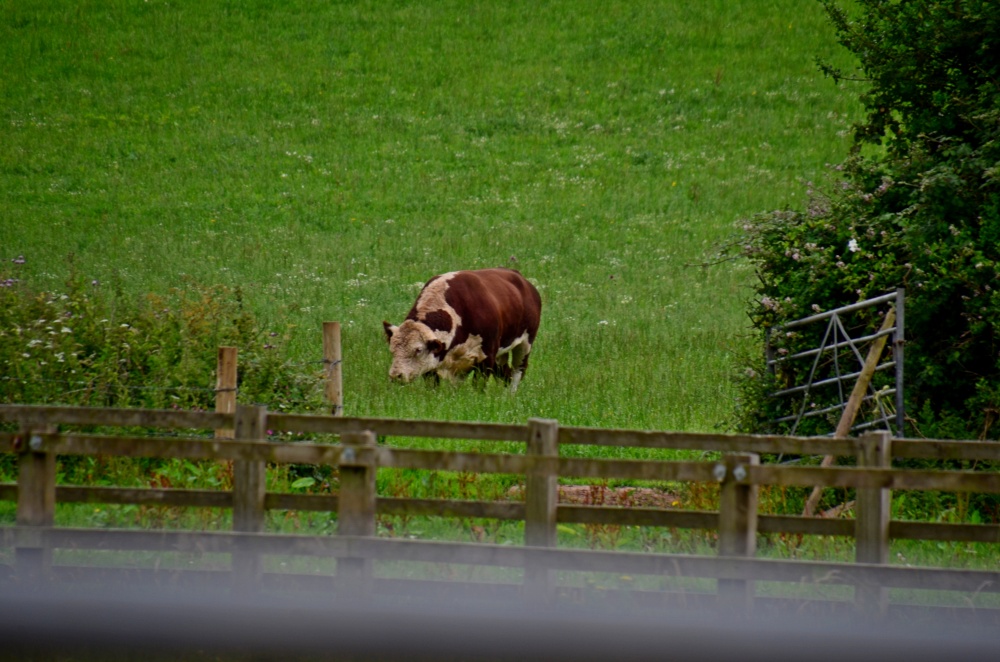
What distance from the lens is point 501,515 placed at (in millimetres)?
7867

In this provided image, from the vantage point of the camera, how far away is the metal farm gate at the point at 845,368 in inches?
465

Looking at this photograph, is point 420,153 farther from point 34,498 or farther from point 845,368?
point 34,498

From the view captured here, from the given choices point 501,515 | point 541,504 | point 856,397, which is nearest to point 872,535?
point 541,504

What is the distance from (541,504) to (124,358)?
6.90 m

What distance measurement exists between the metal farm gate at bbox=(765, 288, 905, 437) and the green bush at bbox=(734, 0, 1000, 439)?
18 cm

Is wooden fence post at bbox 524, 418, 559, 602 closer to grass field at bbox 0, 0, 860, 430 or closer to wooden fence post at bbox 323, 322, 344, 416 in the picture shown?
wooden fence post at bbox 323, 322, 344, 416

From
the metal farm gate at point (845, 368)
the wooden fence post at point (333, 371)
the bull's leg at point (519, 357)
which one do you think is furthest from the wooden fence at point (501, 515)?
the bull's leg at point (519, 357)

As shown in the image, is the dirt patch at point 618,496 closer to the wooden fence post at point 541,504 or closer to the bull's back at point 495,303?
the wooden fence post at point 541,504

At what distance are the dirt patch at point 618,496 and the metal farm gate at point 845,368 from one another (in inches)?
67.2

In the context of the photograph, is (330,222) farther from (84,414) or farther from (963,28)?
(84,414)

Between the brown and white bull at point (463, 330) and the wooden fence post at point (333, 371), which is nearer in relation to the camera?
the wooden fence post at point (333, 371)

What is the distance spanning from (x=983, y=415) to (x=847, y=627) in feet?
18.4

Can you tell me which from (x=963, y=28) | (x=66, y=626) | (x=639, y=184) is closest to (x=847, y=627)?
(x=66, y=626)

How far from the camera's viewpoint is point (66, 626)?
24.1 feet
